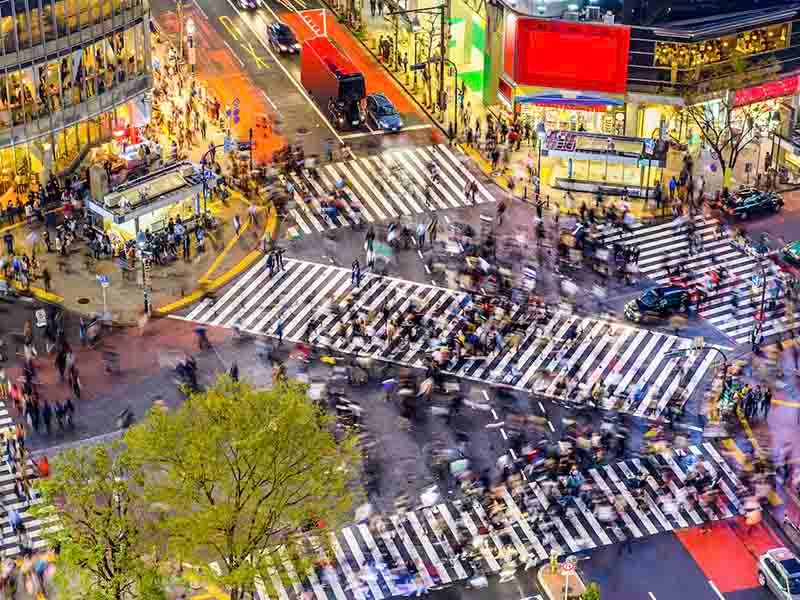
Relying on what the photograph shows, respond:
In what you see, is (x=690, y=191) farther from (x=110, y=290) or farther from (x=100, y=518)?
(x=100, y=518)

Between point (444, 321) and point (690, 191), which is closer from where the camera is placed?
point (444, 321)

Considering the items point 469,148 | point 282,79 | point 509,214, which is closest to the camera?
point 509,214

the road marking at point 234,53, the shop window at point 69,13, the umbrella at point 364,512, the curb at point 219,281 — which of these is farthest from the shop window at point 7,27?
the umbrella at point 364,512

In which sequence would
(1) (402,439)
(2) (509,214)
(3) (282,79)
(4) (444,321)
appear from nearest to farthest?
(1) (402,439)
(4) (444,321)
(2) (509,214)
(3) (282,79)

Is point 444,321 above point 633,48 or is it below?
below

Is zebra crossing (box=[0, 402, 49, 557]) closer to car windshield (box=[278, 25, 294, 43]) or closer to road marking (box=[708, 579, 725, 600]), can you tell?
road marking (box=[708, 579, 725, 600])

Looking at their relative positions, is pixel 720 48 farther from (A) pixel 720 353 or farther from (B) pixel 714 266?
(A) pixel 720 353

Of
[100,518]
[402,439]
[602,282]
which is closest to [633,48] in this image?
[602,282]
